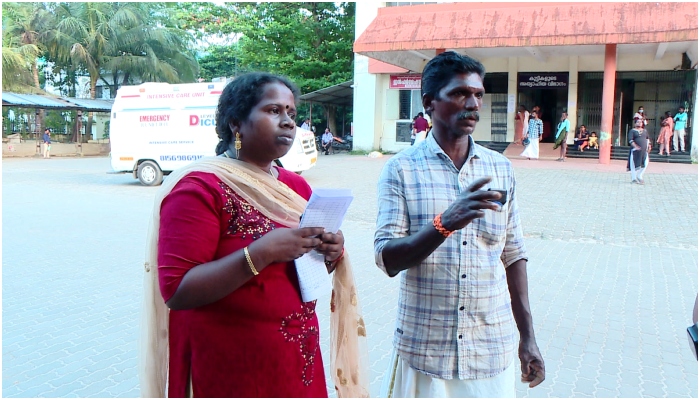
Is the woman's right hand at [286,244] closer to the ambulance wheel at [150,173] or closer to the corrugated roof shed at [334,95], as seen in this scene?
the ambulance wheel at [150,173]

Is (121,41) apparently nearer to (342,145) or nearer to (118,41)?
(118,41)

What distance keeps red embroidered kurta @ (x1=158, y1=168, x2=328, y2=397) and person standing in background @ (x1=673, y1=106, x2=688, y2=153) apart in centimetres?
1923

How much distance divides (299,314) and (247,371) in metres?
0.23

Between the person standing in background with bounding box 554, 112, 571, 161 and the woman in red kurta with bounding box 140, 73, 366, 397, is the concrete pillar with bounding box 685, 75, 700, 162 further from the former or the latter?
the woman in red kurta with bounding box 140, 73, 366, 397

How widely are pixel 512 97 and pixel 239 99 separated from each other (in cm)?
2044

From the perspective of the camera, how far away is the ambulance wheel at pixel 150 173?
533 inches

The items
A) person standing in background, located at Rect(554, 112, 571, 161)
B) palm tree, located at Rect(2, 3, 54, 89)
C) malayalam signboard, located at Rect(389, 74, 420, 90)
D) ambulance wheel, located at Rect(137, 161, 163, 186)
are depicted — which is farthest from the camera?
palm tree, located at Rect(2, 3, 54, 89)

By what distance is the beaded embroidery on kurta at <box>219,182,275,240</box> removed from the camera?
168cm

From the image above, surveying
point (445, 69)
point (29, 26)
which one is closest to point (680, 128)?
point (445, 69)

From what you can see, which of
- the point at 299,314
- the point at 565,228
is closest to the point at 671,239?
the point at 565,228

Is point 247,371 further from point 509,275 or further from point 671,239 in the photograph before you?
point 671,239

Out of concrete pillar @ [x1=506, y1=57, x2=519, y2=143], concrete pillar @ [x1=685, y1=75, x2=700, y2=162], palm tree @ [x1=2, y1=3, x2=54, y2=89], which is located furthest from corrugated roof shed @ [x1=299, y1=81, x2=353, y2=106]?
palm tree @ [x1=2, y1=3, x2=54, y2=89]

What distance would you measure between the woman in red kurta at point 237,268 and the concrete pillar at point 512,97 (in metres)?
20.3

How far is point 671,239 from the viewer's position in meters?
7.82
